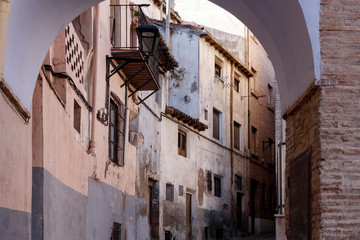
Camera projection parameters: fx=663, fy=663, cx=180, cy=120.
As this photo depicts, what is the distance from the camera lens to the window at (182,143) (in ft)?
73.4

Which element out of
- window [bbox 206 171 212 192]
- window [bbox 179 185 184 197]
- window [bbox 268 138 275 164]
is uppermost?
window [bbox 268 138 275 164]

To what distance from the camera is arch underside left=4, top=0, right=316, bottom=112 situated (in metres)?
6.13

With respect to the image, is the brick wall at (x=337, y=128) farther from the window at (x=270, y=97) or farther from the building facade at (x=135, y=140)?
the window at (x=270, y=97)

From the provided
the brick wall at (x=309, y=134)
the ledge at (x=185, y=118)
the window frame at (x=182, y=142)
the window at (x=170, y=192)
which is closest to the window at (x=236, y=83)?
the ledge at (x=185, y=118)

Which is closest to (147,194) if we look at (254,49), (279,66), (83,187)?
(83,187)

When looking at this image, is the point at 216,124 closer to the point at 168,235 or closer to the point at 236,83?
the point at 236,83

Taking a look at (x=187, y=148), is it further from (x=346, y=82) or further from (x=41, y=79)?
(x=346, y=82)

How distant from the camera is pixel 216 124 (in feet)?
86.1

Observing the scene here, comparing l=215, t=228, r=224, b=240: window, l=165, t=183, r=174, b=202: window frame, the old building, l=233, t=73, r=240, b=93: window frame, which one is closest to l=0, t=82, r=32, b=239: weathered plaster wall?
the old building

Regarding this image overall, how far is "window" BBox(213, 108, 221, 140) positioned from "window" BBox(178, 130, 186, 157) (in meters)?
3.17

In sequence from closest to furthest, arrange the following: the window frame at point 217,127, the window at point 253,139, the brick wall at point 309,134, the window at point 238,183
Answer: the brick wall at point 309,134
the window frame at point 217,127
the window at point 238,183
the window at point 253,139

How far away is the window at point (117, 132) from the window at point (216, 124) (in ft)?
35.8

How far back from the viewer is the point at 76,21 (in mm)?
11859

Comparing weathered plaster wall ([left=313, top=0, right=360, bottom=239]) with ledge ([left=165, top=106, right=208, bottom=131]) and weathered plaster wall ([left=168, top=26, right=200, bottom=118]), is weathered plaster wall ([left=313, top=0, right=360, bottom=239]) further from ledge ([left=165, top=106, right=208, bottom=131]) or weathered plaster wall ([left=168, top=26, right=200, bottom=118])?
weathered plaster wall ([left=168, top=26, right=200, bottom=118])
